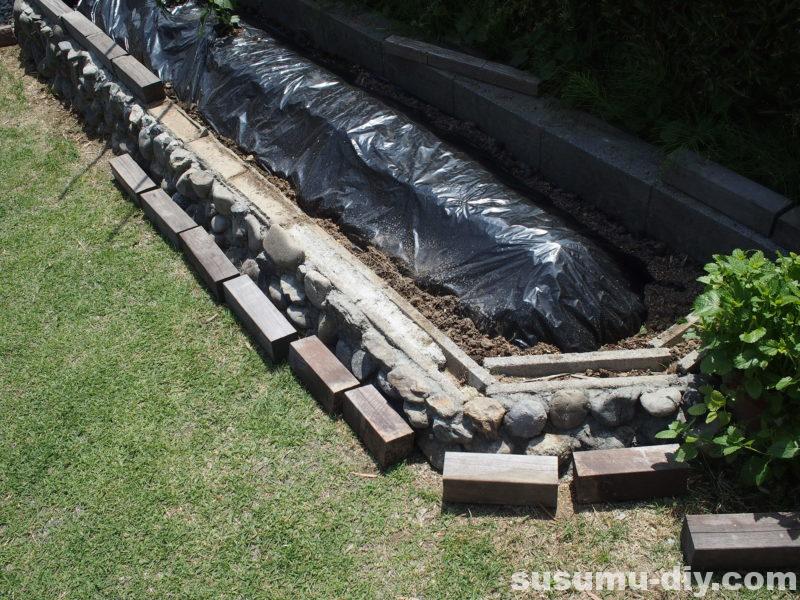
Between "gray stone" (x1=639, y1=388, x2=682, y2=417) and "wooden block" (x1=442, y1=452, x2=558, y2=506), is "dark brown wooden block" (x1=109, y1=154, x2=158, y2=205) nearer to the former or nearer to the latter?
→ "wooden block" (x1=442, y1=452, x2=558, y2=506)

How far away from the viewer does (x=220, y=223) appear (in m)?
5.24

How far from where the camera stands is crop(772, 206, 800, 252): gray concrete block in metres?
4.01

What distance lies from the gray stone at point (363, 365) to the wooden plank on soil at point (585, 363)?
0.64 metres

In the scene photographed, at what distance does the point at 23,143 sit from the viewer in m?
6.83

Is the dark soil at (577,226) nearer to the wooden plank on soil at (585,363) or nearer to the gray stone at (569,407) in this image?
the wooden plank on soil at (585,363)

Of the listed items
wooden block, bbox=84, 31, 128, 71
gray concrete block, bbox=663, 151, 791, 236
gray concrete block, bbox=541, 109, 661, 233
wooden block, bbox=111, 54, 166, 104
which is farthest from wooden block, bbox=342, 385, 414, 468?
wooden block, bbox=84, 31, 128, 71

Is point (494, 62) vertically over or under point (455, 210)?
over

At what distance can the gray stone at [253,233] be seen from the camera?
16.0ft

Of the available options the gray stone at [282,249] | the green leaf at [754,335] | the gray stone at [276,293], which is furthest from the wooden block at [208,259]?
the green leaf at [754,335]

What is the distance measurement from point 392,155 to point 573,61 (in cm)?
140

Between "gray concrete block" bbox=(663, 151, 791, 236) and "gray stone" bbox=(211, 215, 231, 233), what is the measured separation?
273cm

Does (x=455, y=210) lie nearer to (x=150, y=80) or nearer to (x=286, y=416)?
(x=286, y=416)

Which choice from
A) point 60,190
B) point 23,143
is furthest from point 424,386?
point 23,143

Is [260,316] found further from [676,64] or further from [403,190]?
[676,64]
